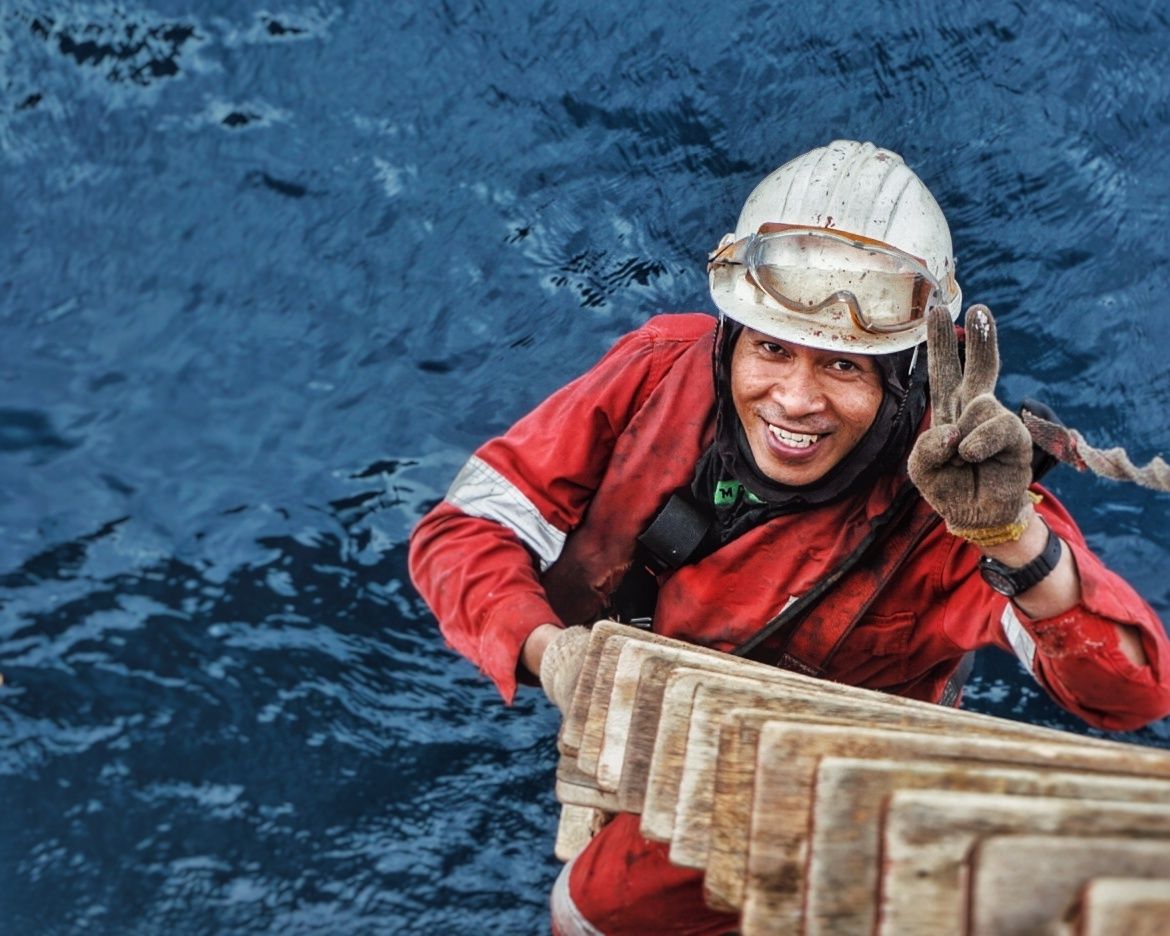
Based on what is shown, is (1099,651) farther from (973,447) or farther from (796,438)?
(796,438)

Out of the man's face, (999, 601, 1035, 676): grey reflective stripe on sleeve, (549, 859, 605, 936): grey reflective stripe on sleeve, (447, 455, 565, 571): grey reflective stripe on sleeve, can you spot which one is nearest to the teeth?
the man's face

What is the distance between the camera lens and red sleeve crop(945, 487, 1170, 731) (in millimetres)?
2396

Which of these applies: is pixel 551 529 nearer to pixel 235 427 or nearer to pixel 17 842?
pixel 235 427

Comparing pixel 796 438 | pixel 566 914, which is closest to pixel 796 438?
pixel 796 438

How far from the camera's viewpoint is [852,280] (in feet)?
9.20

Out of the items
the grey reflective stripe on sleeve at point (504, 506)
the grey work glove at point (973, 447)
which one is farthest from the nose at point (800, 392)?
the grey reflective stripe on sleeve at point (504, 506)

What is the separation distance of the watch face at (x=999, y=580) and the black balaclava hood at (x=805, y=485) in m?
0.51

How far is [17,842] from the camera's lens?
12.3 feet

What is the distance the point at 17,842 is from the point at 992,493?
9.51ft

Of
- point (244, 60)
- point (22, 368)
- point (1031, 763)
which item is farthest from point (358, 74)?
point (1031, 763)

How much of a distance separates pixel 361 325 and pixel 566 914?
1.90 m

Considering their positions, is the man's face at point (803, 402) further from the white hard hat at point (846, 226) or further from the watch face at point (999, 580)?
the watch face at point (999, 580)

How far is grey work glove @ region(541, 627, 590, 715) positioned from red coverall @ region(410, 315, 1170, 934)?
137mm

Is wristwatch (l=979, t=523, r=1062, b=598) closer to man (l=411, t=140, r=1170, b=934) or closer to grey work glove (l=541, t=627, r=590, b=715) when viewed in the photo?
man (l=411, t=140, r=1170, b=934)
